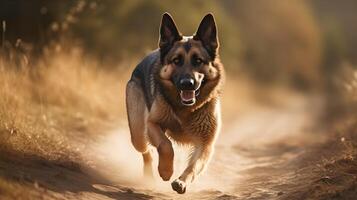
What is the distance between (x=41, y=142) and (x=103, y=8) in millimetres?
8595

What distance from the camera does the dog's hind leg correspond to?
7.62m

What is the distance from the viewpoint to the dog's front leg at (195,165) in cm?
622

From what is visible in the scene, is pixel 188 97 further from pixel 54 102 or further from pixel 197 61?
pixel 54 102

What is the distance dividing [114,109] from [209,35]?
595 cm

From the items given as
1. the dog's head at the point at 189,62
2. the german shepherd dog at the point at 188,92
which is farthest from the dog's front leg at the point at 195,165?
the dog's head at the point at 189,62

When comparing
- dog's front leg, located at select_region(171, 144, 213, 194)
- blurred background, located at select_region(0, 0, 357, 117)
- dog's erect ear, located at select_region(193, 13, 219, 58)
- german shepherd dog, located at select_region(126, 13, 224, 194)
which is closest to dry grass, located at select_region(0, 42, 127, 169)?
blurred background, located at select_region(0, 0, 357, 117)

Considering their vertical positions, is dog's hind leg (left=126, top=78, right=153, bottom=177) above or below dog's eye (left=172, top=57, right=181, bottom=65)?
below

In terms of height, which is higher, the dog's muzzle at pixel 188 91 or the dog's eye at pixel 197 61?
the dog's eye at pixel 197 61

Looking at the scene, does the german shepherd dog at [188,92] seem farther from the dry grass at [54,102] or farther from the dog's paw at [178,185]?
the dry grass at [54,102]

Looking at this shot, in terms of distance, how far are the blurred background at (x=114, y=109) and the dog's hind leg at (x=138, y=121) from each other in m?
0.34

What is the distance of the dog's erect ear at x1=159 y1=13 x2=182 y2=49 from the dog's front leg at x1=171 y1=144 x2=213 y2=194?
1.15 m

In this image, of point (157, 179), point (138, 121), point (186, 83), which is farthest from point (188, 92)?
point (157, 179)

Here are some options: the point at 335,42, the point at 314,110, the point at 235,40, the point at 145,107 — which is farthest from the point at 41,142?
the point at 335,42

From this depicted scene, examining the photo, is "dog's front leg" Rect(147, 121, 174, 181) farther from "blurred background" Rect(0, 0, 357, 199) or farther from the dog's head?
the dog's head
